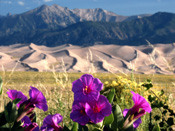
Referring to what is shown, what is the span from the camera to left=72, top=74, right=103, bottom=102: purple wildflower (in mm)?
914

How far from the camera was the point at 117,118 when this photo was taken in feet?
3.24

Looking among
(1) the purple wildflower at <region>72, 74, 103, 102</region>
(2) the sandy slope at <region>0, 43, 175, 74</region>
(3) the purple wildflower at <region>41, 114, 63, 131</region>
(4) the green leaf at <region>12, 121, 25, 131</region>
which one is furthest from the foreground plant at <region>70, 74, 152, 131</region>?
(2) the sandy slope at <region>0, 43, 175, 74</region>

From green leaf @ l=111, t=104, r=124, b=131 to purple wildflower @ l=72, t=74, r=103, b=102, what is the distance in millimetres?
A: 123

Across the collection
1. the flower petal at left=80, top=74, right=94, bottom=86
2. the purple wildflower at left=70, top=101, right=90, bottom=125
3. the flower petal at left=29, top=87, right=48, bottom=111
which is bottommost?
the purple wildflower at left=70, top=101, right=90, bottom=125

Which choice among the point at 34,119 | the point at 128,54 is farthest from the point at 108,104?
the point at 128,54

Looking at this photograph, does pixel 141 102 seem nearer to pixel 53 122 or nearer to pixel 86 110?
pixel 86 110

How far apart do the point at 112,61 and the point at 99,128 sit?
419 feet

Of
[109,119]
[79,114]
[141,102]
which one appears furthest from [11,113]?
[141,102]

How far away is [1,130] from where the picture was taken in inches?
39.4

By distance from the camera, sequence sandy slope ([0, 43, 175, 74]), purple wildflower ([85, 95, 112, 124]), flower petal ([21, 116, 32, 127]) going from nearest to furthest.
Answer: purple wildflower ([85, 95, 112, 124])
flower petal ([21, 116, 32, 127])
sandy slope ([0, 43, 175, 74])

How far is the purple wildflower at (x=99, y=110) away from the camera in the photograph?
0.88 metres

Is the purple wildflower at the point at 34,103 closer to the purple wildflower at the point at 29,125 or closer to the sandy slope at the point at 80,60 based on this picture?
the purple wildflower at the point at 29,125

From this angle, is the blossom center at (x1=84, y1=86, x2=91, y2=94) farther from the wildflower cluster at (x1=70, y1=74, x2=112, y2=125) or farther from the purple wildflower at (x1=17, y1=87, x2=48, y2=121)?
the purple wildflower at (x1=17, y1=87, x2=48, y2=121)

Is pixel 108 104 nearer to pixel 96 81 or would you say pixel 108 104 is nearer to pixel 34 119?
pixel 96 81
